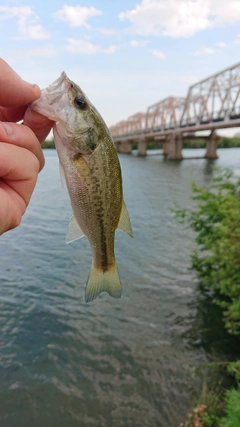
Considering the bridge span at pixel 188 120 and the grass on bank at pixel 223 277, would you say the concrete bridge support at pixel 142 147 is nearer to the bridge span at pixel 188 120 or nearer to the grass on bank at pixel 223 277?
the bridge span at pixel 188 120

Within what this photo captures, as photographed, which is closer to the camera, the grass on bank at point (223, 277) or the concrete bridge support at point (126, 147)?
the grass on bank at point (223, 277)

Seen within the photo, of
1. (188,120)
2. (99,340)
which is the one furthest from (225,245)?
(188,120)

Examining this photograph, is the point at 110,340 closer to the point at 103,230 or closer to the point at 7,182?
the point at 103,230

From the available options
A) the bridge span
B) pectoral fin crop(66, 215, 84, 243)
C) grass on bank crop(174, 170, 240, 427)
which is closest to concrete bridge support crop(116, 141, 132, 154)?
the bridge span

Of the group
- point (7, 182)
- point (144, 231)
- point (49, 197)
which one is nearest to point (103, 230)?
point (7, 182)

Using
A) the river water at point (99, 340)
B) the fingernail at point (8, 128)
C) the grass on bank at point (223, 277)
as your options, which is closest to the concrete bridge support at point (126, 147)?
the river water at point (99, 340)

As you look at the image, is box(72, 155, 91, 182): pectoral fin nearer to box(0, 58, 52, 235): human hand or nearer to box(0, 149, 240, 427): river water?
box(0, 58, 52, 235): human hand

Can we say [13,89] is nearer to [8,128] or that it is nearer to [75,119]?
[8,128]
